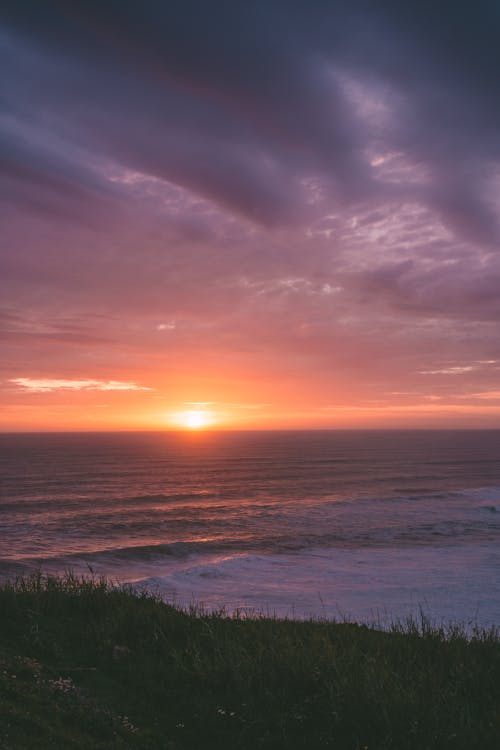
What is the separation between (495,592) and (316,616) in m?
8.93

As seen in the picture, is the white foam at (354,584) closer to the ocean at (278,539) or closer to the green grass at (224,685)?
the ocean at (278,539)

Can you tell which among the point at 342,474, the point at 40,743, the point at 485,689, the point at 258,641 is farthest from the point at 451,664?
the point at 342,474

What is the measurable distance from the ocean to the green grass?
5.48m

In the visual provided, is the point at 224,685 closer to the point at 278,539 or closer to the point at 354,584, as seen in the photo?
the point at 354,584

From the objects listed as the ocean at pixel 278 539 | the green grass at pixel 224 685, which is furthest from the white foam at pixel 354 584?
the green grass at pixel 224 685

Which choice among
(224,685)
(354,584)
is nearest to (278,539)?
(354,584)

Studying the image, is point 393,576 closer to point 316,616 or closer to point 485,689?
point 316,616

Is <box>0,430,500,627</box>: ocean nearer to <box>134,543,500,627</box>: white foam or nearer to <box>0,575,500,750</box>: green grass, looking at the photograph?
<box>134,543,500,627</box>: white foam

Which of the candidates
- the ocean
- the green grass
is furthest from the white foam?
the green grass

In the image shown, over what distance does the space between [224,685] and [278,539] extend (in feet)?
96.8

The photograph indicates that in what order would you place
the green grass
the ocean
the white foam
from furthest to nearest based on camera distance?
1. the ocean
2. the white foam
3. the green grass

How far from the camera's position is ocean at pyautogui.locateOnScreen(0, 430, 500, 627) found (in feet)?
74.7

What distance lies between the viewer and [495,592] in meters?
23.0

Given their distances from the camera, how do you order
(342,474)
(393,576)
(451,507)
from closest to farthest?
(393,576)
(451,507)
(342,474)
